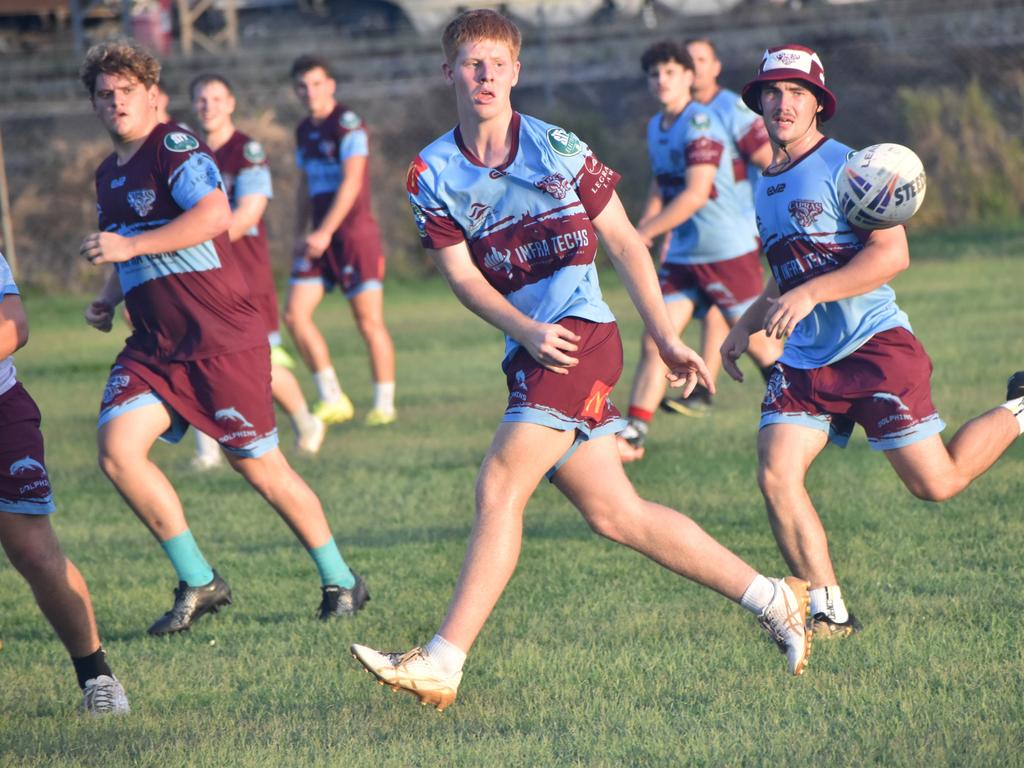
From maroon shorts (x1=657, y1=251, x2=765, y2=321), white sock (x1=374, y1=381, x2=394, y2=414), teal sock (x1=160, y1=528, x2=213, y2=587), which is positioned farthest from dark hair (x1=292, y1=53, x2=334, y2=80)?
teal sock (x1=160, y1=528, x2=213, y2=587)

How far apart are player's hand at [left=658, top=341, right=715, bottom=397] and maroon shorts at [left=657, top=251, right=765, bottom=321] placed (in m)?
5.20

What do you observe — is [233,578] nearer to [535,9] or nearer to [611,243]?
[611,243]

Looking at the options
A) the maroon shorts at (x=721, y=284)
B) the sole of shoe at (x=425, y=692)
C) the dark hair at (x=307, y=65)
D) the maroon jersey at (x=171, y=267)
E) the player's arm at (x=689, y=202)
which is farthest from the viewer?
the dark hair at (x=307, y=65)

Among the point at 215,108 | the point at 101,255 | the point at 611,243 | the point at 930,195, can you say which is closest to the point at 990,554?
the point at 611,243

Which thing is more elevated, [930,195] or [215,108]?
[215,108]

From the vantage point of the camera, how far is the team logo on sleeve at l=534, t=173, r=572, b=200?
15.8 feet

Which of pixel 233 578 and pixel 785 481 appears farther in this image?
pixel 233 578

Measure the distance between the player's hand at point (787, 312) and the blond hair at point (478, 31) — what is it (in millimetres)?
1257

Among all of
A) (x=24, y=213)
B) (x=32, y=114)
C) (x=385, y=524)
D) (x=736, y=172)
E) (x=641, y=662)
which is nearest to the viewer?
(x=641, y=662)

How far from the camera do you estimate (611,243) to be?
491 cm

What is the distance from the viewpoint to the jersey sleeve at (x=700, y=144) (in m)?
9.69

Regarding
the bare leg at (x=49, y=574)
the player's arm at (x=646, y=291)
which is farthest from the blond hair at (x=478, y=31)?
the bare leg at (x=49, y=574)

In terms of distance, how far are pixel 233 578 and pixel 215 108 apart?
3656mm

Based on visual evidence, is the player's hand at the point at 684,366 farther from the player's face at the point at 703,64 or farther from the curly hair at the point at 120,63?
the player's face at the point at 703,64
